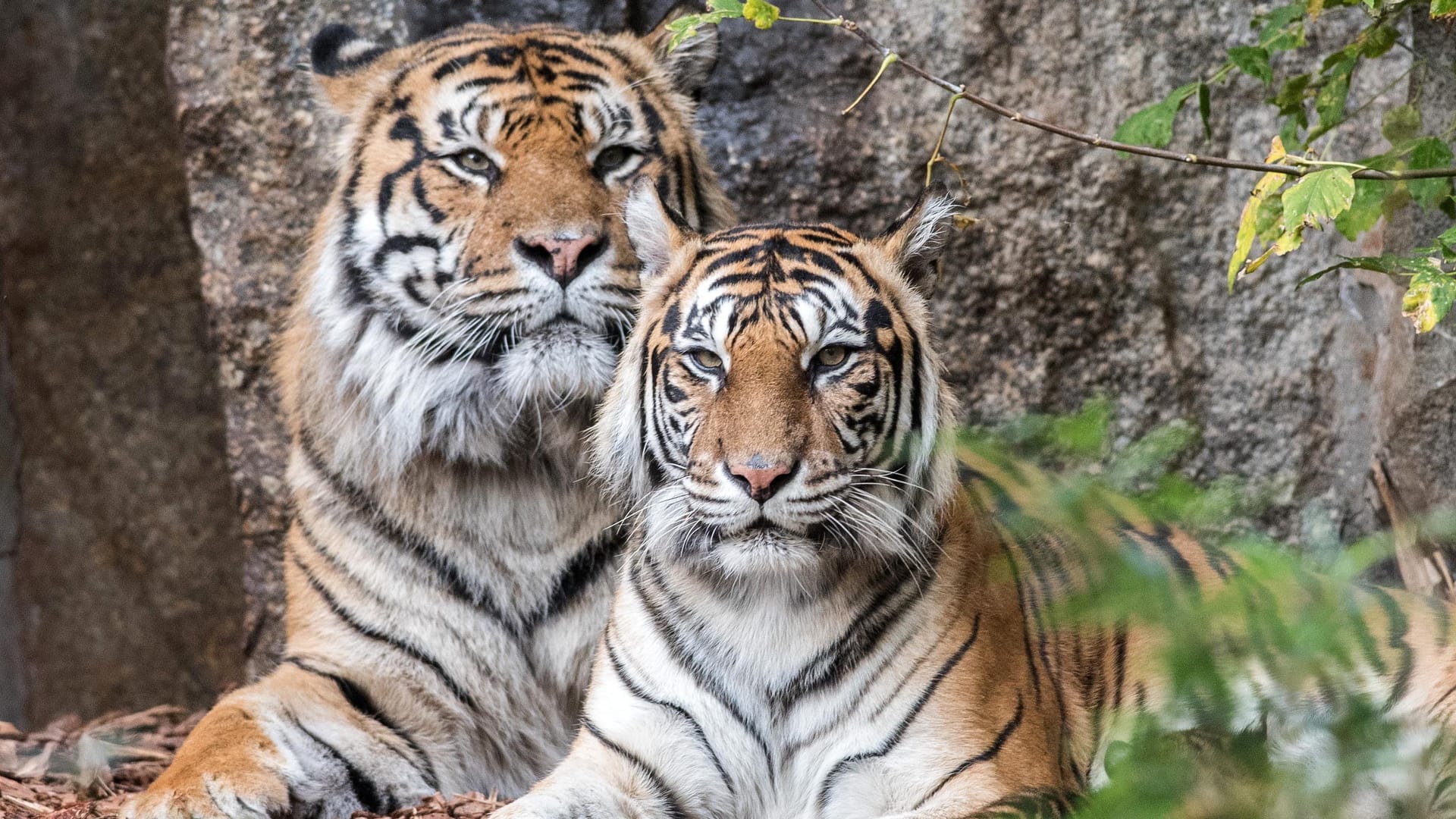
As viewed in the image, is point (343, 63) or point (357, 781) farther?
point (343, 63)

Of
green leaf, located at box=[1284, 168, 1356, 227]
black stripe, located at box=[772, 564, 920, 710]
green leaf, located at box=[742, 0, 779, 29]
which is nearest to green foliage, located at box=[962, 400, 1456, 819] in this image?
green leaf, located at box=[1284, 168, 1356, 227]

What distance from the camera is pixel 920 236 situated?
2.73 metres

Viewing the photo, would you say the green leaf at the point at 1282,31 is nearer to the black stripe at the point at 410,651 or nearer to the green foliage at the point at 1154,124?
the green foliage at the point at 1154,124

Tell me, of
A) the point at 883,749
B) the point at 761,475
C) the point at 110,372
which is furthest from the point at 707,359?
the point at 110,372

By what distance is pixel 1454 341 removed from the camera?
3.33m

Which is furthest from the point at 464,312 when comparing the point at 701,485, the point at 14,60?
the point at 14,60

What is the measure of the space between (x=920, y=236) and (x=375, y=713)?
1.52 m

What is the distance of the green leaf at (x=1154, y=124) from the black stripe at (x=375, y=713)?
6.43ft

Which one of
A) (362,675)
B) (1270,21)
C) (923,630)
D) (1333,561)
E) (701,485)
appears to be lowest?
(362,675)

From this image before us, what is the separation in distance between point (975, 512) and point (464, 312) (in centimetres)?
115

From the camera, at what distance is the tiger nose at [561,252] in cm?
293

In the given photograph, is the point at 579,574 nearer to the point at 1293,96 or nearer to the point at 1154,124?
the point at 1154,124

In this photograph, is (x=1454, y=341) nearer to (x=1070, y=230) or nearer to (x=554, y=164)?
(x=1070, y=230)

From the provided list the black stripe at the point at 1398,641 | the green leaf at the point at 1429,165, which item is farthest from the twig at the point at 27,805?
the green leaf at the point at 1429,165
